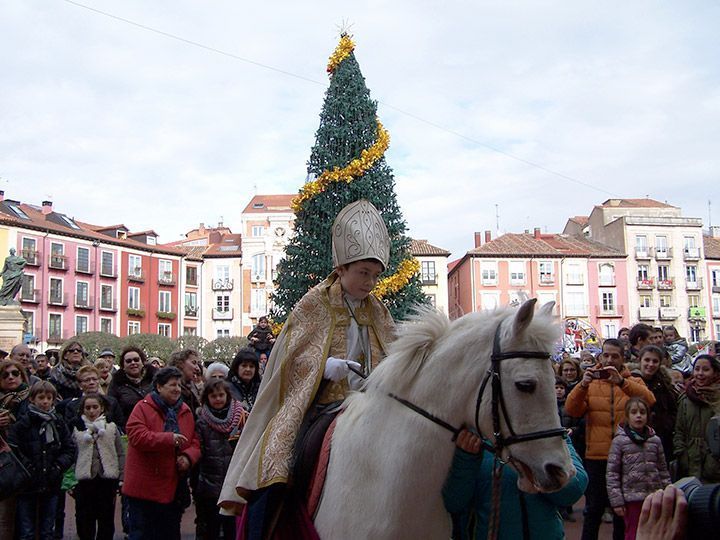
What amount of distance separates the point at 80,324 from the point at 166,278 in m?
8.23

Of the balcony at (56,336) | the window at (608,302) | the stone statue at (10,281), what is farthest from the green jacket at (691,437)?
the window at (608,302)

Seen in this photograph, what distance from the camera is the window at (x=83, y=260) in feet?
181

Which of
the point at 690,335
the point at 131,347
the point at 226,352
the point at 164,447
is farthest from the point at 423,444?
the point at 690,335

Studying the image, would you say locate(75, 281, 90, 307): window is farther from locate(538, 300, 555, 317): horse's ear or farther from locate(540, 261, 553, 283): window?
locate(538, 300, 555, 317): horse's ear

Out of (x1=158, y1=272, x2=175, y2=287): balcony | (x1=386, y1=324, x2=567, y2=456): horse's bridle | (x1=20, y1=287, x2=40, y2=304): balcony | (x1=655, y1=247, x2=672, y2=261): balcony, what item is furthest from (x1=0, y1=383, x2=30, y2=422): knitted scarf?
(x1=655, y1=247, x2=672, y2=261): balcony

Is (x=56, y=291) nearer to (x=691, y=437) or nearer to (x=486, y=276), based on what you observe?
(x=486, y=276)

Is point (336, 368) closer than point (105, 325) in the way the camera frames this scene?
Yes

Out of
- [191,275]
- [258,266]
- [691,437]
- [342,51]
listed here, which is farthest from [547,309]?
[191,275]

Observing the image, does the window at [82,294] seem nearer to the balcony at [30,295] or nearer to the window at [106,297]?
the window at [106,297]

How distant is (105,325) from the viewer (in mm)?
56938

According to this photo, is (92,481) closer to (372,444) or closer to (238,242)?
(372,444)

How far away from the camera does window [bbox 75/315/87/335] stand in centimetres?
5522

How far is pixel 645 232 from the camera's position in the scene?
63250 millimetres

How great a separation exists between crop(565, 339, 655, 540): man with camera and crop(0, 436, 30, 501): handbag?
525 centimetres
